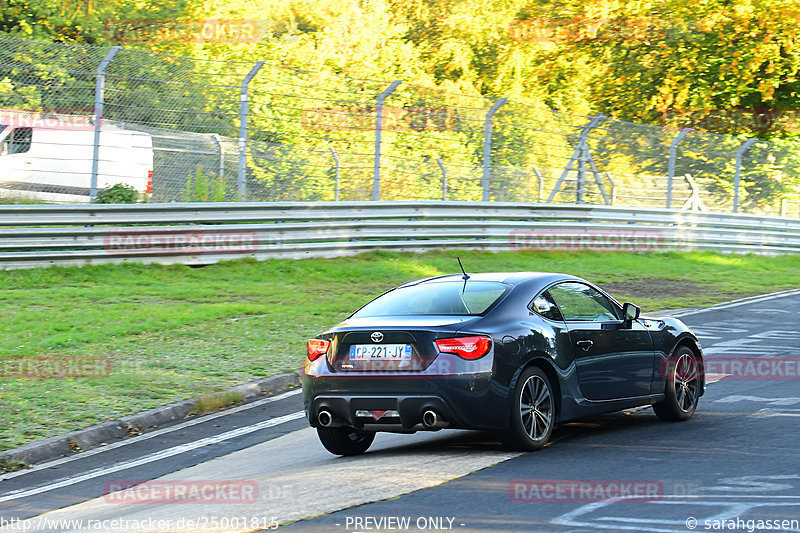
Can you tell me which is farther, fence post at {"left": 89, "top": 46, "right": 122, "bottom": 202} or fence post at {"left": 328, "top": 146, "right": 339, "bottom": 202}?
fence post at {"left": 328, "top": 146, "right": 339, "bottom": 202}

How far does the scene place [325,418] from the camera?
759cm

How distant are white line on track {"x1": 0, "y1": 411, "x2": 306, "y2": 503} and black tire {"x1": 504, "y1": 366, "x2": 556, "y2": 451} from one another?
8.33 ft

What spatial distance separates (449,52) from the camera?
48.4m

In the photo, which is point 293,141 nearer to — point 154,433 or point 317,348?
point 154,433

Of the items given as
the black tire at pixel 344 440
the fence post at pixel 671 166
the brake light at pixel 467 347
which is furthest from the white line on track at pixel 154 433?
the fence post at pixel 671 166

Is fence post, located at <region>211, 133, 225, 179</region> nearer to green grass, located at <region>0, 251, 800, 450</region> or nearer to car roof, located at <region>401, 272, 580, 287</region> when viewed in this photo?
green grass, located at <region>0, 251, 800, 450</region>

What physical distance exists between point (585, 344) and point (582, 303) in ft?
1.53

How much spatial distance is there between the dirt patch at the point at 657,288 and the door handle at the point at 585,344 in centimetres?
950

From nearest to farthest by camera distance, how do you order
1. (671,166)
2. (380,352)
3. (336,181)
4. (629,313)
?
(380,352)
(629,313)
(336,181)
(671,166)

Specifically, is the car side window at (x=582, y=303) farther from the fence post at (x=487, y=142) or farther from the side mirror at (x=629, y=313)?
the fence post at (x=487, y=142)

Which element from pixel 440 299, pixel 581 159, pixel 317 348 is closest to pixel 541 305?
pixel 440 299

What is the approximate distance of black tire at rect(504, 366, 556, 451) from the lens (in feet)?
24.1

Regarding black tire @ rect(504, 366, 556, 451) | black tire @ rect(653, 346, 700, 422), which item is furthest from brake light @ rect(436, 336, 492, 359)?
black tire @ rect(653, 346, 700, 422)

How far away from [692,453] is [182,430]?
4.22 meters
